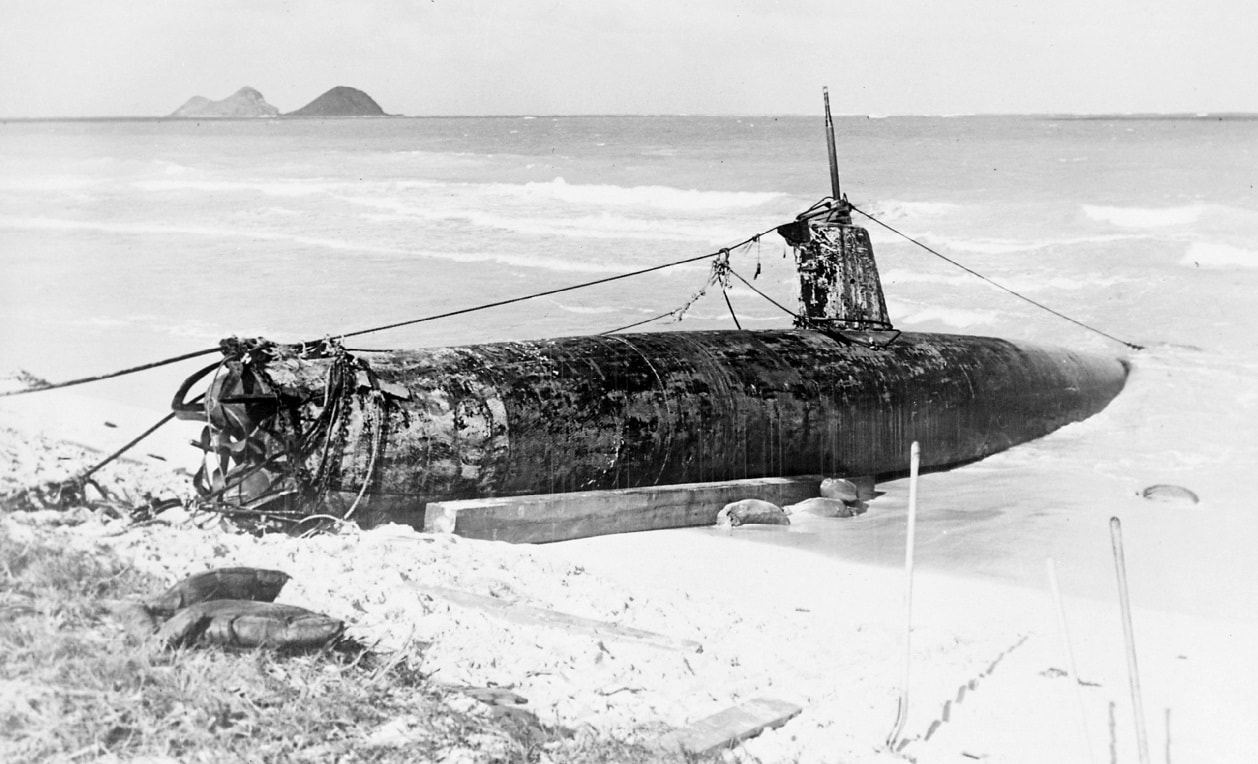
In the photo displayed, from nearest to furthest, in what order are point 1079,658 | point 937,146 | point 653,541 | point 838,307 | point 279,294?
point 1079,658, point 653,541, point 838,307, point 279,294, point 937,146

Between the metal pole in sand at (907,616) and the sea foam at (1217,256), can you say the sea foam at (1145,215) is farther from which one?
the metal pole in sand at (907,616)

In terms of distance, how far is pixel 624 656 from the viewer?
Result: 18.0ft

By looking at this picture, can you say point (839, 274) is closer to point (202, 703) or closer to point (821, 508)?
point (821, 508)

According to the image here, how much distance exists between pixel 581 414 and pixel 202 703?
171 inches

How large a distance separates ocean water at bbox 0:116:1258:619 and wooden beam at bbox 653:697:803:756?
127 inches

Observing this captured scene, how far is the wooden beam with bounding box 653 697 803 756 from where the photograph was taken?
4.58 m

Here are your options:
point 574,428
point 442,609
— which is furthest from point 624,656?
point 574,428

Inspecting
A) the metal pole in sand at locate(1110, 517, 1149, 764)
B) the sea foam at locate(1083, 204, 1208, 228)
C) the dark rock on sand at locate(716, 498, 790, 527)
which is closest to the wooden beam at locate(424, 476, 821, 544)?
the dark rock on sand at locate(716, 498, 790, 527)

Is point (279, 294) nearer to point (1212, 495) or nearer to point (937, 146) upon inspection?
point (1212, 495)

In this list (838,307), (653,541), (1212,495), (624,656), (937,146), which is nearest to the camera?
(624,656)

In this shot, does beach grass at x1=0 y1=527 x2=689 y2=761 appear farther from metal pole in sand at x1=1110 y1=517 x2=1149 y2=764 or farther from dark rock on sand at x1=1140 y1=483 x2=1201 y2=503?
dark rock on sand at x1=1140 y1=483 x2=1201 y2=503

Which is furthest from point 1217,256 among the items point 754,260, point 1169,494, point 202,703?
point 202,703

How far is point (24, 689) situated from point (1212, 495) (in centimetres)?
925

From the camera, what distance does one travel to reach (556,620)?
18.9 ft
